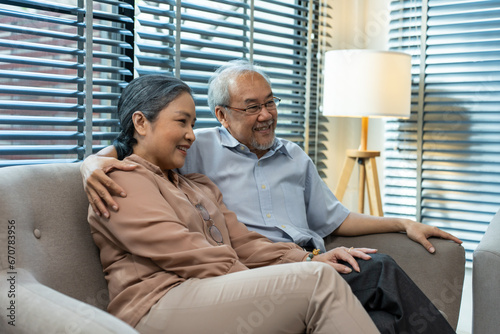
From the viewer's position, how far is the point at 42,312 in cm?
127

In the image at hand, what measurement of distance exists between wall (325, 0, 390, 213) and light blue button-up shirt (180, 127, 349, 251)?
162cm

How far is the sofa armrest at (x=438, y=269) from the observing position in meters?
1.91

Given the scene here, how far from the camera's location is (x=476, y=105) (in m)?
3.44

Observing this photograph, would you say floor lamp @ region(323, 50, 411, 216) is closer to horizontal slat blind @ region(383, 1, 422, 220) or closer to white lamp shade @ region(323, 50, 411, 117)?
white lamp shade @ region(323, 50, 411, 117)

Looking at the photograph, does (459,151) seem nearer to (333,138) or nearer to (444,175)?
(444,175)

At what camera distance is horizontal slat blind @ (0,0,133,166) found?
209 cm

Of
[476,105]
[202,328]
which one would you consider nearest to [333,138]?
[476,105]

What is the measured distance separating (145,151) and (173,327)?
595mm

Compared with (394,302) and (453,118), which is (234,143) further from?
(453,118)

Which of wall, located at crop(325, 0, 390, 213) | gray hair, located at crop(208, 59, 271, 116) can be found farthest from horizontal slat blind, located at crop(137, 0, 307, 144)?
gray hair, located at crop(208, 59, 271, 116)

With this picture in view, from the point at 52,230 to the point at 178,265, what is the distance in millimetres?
386

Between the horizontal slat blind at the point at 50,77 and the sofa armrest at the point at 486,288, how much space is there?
155 centimetres

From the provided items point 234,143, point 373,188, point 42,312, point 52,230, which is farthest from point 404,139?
point 42,312

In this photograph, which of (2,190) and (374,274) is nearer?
(2,190)
